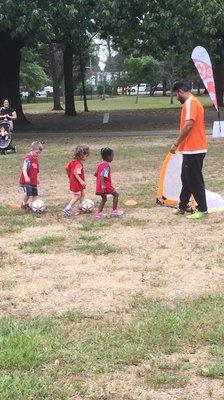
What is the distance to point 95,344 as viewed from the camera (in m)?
4.03

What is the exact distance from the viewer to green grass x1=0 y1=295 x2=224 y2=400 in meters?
3.52

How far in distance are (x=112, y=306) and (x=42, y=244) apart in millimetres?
2115

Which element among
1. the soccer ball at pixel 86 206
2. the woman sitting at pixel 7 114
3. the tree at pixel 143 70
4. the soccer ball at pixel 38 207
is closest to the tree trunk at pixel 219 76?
the woman sitting at pixel 7 114

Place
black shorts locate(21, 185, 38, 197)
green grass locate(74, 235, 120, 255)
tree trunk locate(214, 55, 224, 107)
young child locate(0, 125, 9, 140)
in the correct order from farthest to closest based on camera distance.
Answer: tree trunk locate(214, 55, 224, 107)
young child locate(0, 125, 9, 140)
black shorts locate(21, 185, 38, 197)
green grass locate(74, 235, 120, 255)

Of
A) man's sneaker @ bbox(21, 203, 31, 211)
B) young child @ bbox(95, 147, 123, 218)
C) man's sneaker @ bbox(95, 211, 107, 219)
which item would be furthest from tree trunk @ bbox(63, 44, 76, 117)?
young child @ bbox(95, 147, 123, 218)

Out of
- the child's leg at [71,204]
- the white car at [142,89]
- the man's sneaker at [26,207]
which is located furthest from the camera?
the white car at [142,89]

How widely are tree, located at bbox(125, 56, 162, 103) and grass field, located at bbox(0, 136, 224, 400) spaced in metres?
59.7

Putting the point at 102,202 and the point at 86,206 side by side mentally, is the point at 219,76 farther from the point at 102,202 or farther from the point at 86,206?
the point at 102,202

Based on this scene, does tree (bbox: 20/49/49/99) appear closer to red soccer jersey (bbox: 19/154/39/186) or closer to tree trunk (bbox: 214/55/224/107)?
tree trunk (bbox: 214/55/224/107)

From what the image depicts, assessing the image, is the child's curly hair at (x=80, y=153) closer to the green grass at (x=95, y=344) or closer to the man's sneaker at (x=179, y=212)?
the man's sneaker at (x=179, y=212)

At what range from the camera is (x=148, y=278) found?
17.9 feet

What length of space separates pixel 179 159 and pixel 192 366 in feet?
17.8

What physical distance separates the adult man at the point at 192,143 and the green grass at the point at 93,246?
5.34 feet

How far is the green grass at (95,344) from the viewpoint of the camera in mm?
3523
